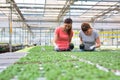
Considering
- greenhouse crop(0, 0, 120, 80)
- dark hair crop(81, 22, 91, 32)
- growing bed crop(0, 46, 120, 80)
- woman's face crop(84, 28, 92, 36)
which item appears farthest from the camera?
woman's face crop(84, 28, 92, 36)

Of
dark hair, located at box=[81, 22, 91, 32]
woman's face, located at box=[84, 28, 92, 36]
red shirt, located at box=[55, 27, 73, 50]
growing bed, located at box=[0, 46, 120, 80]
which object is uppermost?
dark hair, located at box=[81, 22, 91, 32]

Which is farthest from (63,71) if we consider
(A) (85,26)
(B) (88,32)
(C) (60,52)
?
(B) (88,32)

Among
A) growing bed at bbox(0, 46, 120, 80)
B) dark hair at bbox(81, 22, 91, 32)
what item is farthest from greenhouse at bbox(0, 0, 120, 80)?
dark hair at bbox(81, 22, 91, 32)

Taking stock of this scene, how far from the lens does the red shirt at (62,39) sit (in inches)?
242

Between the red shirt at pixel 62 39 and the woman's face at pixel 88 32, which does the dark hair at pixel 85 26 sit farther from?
the red shirt at pixel 62 39

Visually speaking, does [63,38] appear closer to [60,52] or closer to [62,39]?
[62,39]

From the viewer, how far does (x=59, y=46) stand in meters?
6.32

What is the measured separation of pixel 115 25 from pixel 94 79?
2322cm

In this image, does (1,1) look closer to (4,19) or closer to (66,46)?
(4,19)

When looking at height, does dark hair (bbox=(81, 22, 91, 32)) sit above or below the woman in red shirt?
above

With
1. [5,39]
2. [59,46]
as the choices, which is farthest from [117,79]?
[5,39]

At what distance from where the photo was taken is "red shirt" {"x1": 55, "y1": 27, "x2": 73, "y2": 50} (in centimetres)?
614

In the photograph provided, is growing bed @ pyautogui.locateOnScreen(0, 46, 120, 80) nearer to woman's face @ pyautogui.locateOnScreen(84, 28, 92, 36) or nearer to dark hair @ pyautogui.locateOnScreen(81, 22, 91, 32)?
dark hair @ pyautogui.locateOnScreen(81, 22, 91, 32)

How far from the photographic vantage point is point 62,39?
6.23 meters
